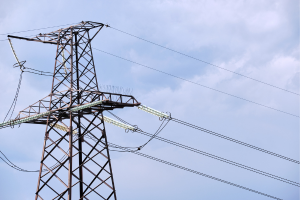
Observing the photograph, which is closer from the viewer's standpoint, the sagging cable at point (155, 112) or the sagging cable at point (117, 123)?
the sagging cable at point (155, 112)

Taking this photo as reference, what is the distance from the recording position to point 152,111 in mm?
33781

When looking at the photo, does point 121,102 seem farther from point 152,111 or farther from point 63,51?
point 63,51

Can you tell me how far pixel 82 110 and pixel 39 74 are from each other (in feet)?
25.6

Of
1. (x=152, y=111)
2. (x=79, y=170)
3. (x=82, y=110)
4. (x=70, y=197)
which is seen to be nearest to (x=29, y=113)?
(x=82, y=110)

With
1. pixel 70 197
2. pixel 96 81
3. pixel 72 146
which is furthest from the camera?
pixel 96 81

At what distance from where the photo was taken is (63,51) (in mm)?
36938

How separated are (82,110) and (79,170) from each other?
17.0ft

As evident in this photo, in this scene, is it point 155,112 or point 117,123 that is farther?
point 117,123

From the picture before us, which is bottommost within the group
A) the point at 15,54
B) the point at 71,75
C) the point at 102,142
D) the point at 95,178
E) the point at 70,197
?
the point at 70,197

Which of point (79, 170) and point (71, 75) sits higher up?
point (71, 75)

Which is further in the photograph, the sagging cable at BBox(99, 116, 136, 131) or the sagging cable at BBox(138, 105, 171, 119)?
the sagging cable at BBox(99, 116, 136, 131)

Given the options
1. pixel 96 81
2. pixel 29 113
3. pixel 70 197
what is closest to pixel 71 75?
pixel 96 81

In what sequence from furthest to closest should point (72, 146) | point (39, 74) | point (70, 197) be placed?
point (39, 74)
point (72, 146)
point (70, 197)

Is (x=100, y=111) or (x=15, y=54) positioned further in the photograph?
(x=15, y=54)
